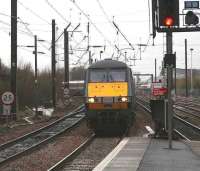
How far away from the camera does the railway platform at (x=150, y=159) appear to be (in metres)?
13.2

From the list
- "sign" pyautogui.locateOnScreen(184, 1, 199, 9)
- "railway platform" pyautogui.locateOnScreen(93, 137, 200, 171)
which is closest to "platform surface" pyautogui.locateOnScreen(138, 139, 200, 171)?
"railway platform" pyautogui.locateOnScreen(93, 137, 200, 171)

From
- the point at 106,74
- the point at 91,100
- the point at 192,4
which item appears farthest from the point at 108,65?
the point at 192,4

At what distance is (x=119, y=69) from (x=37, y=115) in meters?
15.4

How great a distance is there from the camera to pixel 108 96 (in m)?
25.0

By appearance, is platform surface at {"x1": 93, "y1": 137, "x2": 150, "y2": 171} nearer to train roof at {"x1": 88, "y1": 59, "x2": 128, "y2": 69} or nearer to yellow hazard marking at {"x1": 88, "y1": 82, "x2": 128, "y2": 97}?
yellow hazard marking at {"x1": 88, "y1": 82, "x2": 128, "y2": 97}

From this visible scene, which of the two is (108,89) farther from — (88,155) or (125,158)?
(125,158)

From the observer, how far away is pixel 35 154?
60.5 ft

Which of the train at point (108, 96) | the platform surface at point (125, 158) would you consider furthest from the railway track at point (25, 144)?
the platform surface at point (125, 158)

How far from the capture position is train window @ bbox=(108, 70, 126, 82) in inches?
1016

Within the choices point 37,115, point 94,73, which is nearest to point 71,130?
point 94,73

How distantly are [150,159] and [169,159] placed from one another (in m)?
0.52

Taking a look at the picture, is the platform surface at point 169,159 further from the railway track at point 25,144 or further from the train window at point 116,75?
the train window at point 116,75

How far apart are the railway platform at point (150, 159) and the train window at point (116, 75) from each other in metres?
6.41

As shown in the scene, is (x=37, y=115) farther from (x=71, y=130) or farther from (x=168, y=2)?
(x=168, y=2)
